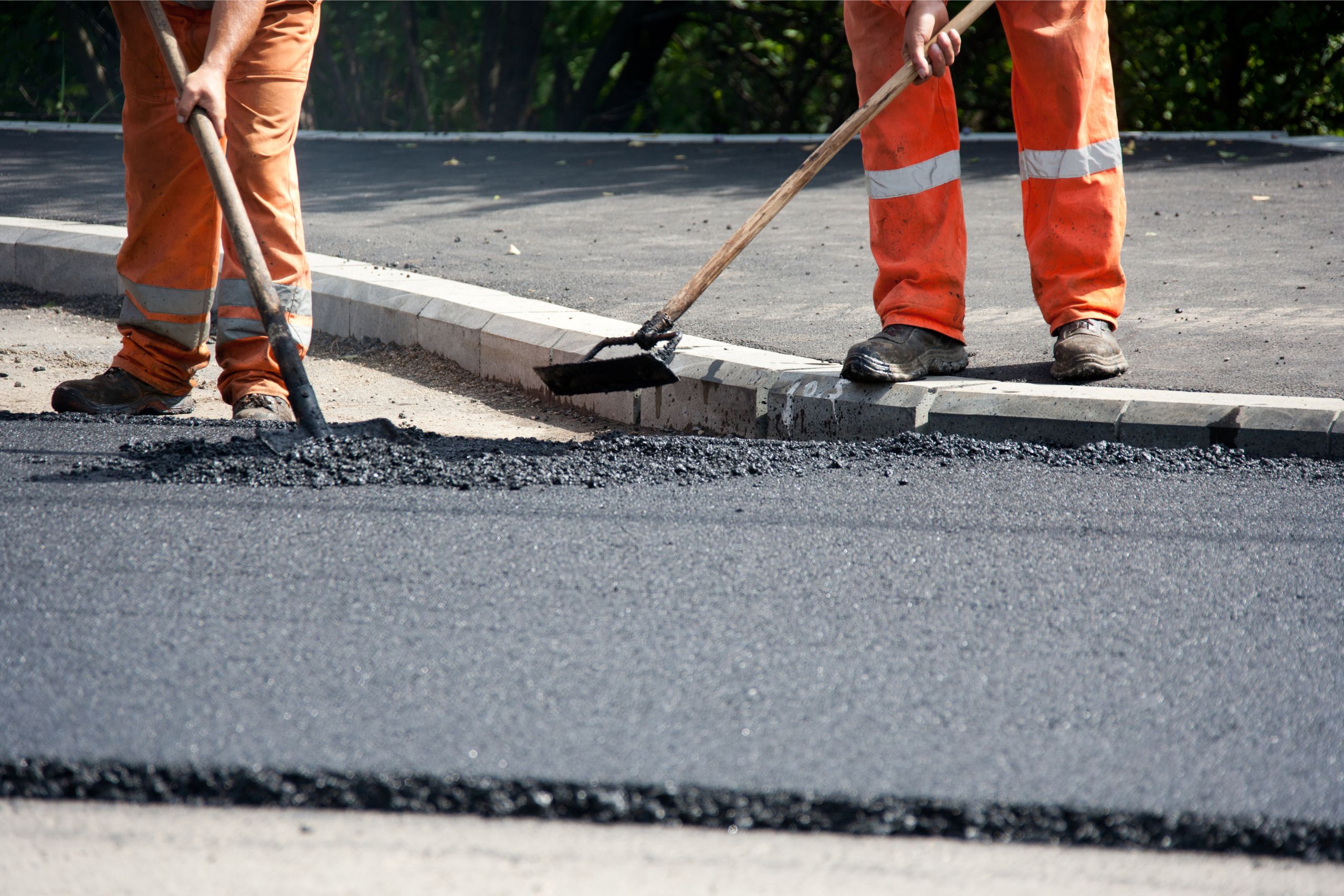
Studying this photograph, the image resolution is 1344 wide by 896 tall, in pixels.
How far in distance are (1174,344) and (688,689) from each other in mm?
2585

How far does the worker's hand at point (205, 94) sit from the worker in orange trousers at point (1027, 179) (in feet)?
5.58

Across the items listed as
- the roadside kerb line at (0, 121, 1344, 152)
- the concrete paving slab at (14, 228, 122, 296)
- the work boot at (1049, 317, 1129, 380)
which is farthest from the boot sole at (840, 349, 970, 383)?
the roadside kerb line at (0, 121, 1344, 152)

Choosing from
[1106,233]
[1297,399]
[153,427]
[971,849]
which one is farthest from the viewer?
[1106,233]

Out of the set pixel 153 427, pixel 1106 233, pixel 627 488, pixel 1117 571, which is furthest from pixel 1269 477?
pixel 153 427

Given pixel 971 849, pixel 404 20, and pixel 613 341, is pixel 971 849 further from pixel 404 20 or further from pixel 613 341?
pixel 404 20

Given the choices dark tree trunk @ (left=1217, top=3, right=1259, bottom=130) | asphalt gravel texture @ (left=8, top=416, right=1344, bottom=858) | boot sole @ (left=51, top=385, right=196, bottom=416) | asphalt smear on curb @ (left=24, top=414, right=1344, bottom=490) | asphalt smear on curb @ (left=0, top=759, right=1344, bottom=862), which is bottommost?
asphalt smear on curb @ (left=0, top=759, right=1344, bottom=862)

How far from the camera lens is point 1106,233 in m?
3.55

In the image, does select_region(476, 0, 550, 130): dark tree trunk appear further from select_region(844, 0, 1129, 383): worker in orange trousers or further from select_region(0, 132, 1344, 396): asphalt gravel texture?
select_region(844, 0, 1129, 383): worker in orange trousers

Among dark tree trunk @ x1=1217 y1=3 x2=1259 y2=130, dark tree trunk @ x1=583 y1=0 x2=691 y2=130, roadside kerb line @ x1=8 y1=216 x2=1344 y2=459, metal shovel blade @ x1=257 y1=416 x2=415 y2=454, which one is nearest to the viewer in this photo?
metal shovel blade @ x1=257 y1=416 x2=415 y2=454

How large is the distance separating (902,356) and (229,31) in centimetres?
195

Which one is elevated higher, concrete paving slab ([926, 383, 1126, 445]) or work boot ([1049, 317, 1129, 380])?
work boot ([1049, 317, 1129, 380])

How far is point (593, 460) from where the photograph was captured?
2955mm

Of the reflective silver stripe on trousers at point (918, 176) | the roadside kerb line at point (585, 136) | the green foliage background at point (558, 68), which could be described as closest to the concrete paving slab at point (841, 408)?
the reflective silver stripe on trousers at point (918, 176)

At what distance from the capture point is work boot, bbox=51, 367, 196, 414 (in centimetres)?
356
